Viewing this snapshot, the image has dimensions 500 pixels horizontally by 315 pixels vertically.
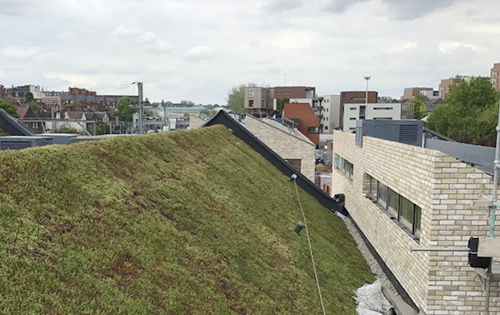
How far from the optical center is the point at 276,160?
18844mm

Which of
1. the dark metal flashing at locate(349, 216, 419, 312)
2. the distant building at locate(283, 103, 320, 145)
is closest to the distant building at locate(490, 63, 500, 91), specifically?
the distant building at locate(283, 103, 320, 145)

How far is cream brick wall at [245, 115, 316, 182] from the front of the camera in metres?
23.5

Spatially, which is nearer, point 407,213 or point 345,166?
point 407,213

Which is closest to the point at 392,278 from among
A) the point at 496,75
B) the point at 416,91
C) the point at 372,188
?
the point at 372,188

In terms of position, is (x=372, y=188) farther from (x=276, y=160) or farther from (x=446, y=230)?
(x=276, y=160)

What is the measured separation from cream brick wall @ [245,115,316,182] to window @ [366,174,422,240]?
980 cm

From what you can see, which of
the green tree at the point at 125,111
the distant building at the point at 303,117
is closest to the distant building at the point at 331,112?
the distant building at the point at 303,117

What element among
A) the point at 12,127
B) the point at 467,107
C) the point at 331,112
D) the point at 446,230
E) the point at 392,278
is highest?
the point at 467,107

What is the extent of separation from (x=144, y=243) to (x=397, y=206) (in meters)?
7.63

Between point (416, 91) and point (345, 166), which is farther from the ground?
point (416, 91)

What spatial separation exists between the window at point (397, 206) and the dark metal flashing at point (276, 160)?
12.9ft

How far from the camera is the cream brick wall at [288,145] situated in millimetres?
23531

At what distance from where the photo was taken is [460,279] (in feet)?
25.2

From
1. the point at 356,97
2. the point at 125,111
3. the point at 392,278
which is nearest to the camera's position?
the point at 392,278
